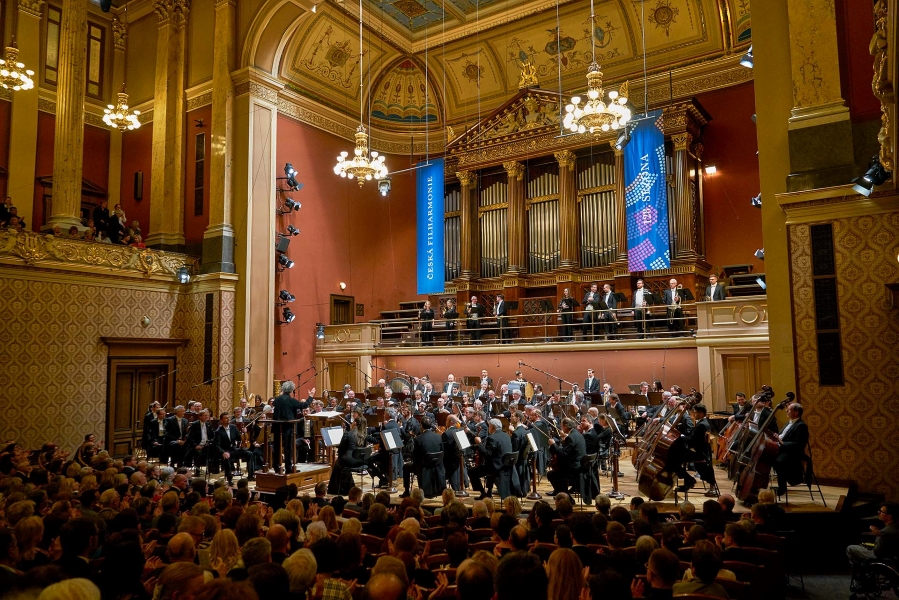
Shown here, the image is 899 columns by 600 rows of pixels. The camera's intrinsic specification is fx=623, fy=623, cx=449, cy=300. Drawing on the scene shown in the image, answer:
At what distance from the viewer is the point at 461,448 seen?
8.47 meters

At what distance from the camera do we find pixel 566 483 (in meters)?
8.39

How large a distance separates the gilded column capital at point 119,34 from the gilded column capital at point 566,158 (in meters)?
12.7

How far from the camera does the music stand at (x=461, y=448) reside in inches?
329

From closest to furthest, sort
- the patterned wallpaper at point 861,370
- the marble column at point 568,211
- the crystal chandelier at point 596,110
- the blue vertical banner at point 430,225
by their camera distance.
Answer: the patterned wallpaper at point 861,370 → the crystal chandelier at point 596,110 → the marble column at point 568,211 → the blue vertical banner at point 430,225

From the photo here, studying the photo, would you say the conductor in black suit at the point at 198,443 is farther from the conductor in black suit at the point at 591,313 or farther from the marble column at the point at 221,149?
the conductor in black suit at the point at 591,313

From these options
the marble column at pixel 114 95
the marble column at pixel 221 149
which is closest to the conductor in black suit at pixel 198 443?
the marble column at pixel 221 149

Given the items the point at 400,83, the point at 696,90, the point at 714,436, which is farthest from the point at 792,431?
the point at 400,83

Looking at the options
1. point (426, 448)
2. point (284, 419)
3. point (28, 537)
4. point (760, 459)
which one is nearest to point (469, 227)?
point (284, 419)

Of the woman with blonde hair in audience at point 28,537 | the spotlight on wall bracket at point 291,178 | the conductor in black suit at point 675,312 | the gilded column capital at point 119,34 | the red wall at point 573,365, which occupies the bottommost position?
the woman with blonde hair in audience at point 28,537

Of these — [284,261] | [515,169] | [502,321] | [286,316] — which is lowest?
[502,321]

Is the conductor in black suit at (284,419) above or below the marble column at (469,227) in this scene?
below

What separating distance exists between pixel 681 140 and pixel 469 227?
6.36m

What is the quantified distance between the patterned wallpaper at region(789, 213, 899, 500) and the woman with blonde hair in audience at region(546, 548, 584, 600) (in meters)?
6.65

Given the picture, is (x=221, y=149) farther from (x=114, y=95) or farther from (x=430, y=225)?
(x=430, y=225)
